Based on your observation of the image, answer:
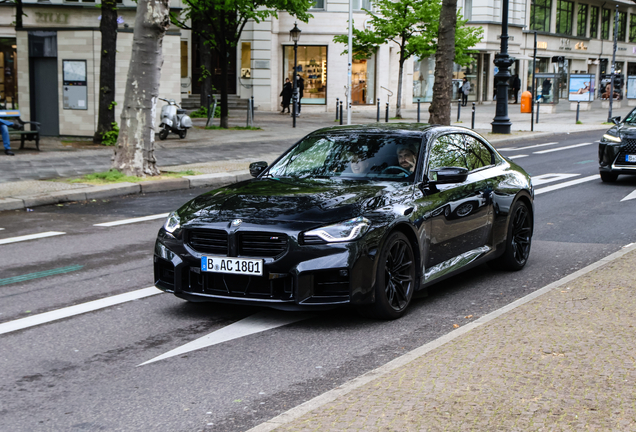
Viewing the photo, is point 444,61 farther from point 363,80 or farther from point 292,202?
point 363,80

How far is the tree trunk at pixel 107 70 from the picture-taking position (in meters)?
21.8

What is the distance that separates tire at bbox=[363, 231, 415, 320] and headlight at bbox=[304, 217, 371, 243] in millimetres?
270

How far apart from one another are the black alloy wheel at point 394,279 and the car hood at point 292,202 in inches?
12.8

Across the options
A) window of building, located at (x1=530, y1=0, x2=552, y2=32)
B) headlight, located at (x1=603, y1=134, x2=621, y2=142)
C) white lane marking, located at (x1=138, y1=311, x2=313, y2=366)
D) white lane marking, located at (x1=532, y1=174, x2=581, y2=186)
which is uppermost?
window of building, located at (x1=530, y1=0, x2=552, y2=32)

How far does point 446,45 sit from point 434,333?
1996 centimetres

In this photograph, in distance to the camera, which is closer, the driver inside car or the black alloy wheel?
the black alloy wheel

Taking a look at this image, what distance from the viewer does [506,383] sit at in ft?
14.5

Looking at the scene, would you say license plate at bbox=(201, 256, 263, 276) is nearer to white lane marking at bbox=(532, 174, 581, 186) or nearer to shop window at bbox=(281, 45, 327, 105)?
white lane marking at bbox=(532, 174, 581, 186)

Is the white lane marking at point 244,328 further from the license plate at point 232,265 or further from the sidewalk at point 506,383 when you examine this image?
the sidewalk at point 506,383

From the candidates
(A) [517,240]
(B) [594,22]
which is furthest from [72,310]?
(B) [594,22]

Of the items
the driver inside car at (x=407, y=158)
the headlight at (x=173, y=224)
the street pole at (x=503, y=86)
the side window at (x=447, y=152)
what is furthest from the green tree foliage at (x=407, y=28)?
the headlight at (x=173, y=224)

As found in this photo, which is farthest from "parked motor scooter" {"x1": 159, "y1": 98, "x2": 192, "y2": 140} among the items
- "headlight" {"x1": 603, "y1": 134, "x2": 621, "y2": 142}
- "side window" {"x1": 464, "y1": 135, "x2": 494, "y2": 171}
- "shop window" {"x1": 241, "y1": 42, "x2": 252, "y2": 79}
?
"shop window" {"x1": 241, "y1": 42, "x2": 252, "y2": 79}

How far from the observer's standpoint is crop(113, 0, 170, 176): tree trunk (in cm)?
1516

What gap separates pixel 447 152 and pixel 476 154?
60cm
